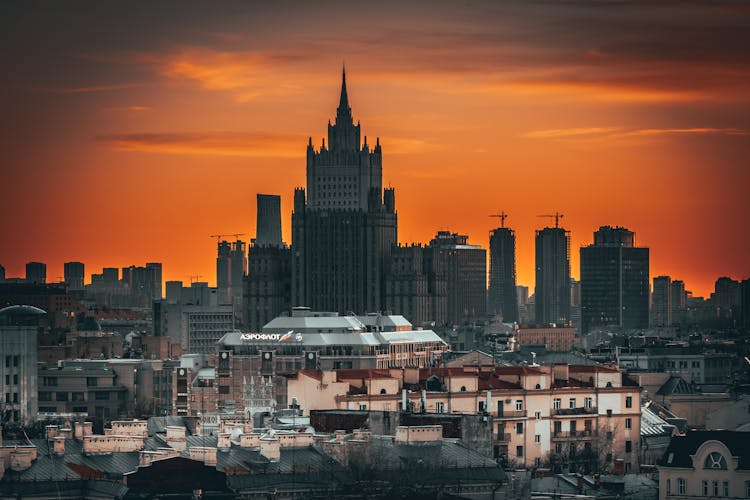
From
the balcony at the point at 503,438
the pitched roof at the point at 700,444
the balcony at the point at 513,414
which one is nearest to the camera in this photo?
the pitched roof at the point at 700,444

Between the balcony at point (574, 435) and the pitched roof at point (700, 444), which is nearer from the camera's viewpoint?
the pitched roof at point (700, 444)

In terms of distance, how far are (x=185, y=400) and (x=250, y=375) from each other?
6.79 m

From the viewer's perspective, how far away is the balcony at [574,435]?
157 m

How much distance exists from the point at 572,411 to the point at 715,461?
2903 cm

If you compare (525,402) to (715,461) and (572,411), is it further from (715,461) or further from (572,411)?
(715,461)

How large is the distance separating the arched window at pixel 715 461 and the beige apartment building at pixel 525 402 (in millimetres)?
18721

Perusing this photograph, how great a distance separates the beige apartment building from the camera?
501 feet

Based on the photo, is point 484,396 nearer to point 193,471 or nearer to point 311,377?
point 311,377

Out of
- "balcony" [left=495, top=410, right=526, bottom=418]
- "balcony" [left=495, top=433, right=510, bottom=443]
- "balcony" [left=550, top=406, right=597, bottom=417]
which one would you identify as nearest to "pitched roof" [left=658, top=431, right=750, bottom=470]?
"balcony" [left=495, top=433, right=510, bottom=443]

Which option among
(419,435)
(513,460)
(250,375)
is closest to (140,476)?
(419,435)

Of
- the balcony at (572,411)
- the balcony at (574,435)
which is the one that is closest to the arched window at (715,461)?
the balcony at (574,435)

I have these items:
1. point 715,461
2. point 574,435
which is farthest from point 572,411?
point 715,461

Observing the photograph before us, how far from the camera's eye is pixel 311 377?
518 feet

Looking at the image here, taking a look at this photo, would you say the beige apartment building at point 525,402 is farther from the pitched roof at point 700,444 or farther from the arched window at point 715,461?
the arched window at point 715,461
